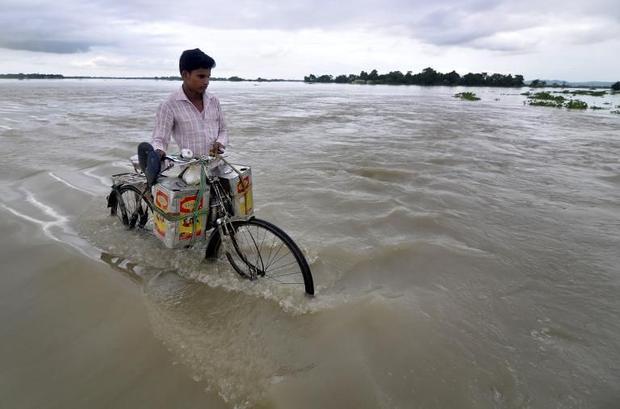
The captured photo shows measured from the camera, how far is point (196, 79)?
376 cm

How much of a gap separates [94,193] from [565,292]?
7811mm

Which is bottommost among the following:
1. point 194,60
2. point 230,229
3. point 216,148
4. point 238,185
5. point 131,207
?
point 131,207

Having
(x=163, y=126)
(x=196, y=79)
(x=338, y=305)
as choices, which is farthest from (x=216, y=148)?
(x=338, y=305)

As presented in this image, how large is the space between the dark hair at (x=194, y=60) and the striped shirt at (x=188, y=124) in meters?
0.32

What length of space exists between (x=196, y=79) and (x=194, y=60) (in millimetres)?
183

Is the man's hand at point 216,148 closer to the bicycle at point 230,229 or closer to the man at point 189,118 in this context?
the man at point 189,118

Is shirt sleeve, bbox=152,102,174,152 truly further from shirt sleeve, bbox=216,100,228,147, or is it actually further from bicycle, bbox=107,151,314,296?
shirt sleeve, bbox=216,100,228,147

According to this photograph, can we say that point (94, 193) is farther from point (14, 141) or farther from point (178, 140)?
point (14, 141)

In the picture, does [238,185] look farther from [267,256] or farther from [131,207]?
[131,207]

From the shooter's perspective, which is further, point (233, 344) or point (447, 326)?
point (447, 326)

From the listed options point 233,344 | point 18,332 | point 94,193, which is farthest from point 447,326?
point 94,193

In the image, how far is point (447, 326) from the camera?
3455 millimetres

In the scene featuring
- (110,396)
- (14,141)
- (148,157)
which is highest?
(148,157)

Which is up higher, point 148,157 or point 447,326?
point 148,157
